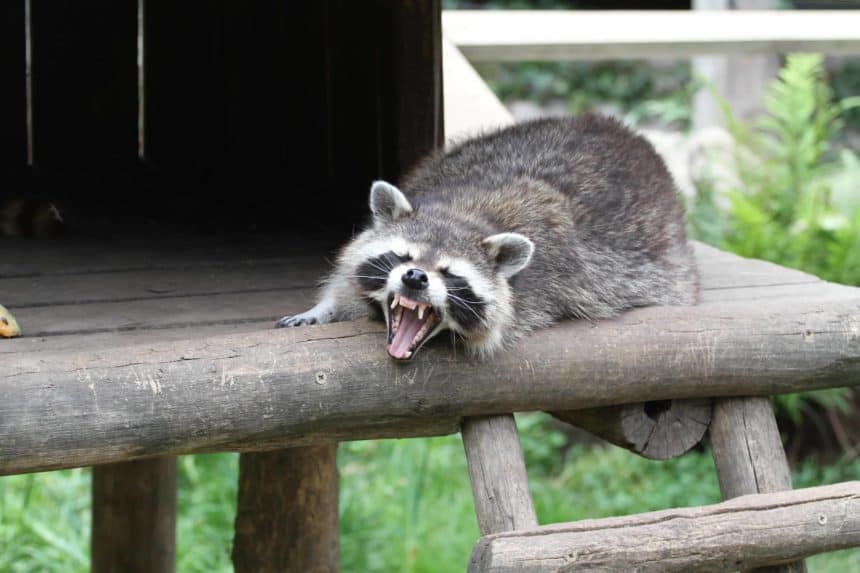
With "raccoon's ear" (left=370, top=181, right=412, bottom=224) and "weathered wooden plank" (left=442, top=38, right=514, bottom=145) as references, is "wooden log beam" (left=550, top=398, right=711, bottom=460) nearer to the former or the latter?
"raccoon's ear" (left=370, top=181, right=412, bottom=224)

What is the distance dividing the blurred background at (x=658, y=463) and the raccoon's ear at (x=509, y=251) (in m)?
2.35

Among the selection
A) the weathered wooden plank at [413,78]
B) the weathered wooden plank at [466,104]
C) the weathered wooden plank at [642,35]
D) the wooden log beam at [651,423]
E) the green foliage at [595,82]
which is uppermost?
the green foliage at [595,82]

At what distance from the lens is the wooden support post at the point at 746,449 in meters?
2.92

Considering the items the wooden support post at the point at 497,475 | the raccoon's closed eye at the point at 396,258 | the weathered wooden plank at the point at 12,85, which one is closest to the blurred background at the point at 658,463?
the weathered wooden plank at the point at 12,85

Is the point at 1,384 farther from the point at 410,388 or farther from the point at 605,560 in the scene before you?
the point at 605,560

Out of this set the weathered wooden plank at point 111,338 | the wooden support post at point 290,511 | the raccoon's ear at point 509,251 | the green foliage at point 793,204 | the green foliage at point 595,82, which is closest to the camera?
the weathered wooden plank at point 111,338

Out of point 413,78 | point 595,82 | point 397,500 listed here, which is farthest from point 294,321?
point 595,82

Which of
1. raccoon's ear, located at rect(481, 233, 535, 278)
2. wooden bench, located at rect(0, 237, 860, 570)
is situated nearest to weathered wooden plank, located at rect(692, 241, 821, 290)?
wooden bench, located at rect(0, 237, 860, 570)

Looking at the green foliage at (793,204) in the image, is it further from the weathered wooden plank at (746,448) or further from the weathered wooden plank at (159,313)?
the weathered wooden plank at (159,313)

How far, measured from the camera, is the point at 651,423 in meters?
2.89

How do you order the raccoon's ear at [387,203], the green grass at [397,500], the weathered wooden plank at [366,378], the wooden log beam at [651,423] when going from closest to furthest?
the weathered wooden plank at [366,378], the raccoon's ear at [387,203], the wooden log beam at [651,423], the green grass at [397,500]

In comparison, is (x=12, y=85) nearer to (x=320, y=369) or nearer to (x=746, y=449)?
(x=320, y=369)

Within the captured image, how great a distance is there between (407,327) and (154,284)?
97 centimetres

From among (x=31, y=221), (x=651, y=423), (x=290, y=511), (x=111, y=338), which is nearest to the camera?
(x=111, y=338)
